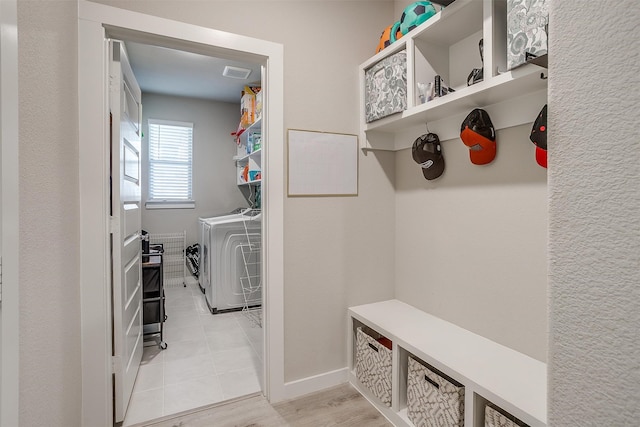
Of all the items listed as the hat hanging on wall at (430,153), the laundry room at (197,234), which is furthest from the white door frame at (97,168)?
the hat hanging on wall at (430,153)

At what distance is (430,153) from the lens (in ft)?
6.11

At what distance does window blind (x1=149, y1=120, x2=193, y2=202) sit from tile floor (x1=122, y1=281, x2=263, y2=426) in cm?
189

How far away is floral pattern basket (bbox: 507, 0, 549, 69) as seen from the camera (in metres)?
1.11

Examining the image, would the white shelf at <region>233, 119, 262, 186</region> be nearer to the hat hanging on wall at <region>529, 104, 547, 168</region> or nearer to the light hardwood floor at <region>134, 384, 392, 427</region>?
the light hardwood floor at <region>134, 384, 392, 427</region>

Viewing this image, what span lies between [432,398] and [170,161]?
445 centimetres

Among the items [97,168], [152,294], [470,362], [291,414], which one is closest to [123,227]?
[97,168]

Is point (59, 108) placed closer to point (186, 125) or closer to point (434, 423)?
point (434, 423)

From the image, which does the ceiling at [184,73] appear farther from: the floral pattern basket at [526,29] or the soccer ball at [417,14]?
the floral pattern basket at [526,29]

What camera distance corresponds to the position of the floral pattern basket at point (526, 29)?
1114 millimetres

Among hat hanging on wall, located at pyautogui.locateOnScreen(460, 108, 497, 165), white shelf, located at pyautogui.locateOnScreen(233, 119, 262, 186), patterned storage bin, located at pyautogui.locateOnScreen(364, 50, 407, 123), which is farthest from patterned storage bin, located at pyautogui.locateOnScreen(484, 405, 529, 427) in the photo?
white shelf, located at pyautogui.locateOnScreen(233, 119, 262, 186)

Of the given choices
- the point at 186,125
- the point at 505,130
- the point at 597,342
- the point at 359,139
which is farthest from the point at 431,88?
the point at 186,125

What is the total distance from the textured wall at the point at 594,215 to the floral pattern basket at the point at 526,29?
2.44ft

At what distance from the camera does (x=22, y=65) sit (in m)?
0.93

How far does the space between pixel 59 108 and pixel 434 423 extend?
2.06 m
